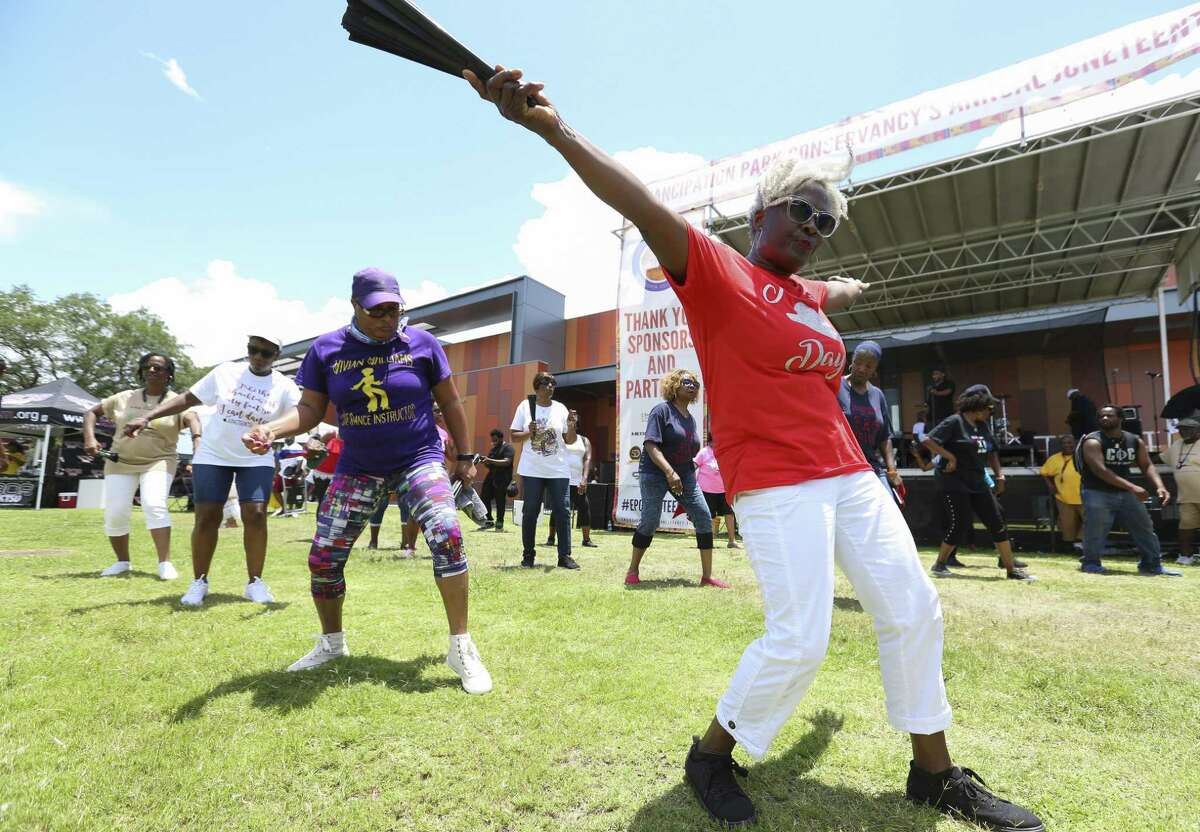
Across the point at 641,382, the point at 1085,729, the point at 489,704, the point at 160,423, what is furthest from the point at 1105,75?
the point at 160,423

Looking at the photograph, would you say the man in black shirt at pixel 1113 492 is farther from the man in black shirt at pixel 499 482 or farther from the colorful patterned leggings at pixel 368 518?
the man in black shirt at pixel 499 482

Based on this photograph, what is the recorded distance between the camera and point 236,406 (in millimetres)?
4680

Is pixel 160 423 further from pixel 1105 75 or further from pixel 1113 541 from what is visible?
pixel 1105 75

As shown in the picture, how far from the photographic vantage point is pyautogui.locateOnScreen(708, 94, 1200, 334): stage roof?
10.9 meters

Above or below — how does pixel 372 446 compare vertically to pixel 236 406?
below

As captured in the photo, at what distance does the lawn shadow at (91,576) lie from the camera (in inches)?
204

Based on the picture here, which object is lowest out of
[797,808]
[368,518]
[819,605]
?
[797,808]

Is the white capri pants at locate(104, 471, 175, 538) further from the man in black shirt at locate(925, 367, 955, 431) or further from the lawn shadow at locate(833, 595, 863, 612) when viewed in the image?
the man in black shirt at locate(925, 367, 955, 431)

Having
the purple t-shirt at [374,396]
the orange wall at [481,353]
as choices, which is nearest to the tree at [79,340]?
the orange wall at [481,353]

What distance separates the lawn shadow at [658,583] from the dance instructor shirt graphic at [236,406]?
3124 mm

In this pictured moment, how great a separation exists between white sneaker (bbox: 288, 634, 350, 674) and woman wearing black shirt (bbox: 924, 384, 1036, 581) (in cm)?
582

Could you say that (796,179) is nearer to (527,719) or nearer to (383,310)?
(383,310)

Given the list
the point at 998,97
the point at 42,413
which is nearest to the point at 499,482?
the point at 998,97

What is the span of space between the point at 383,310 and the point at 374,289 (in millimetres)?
112
